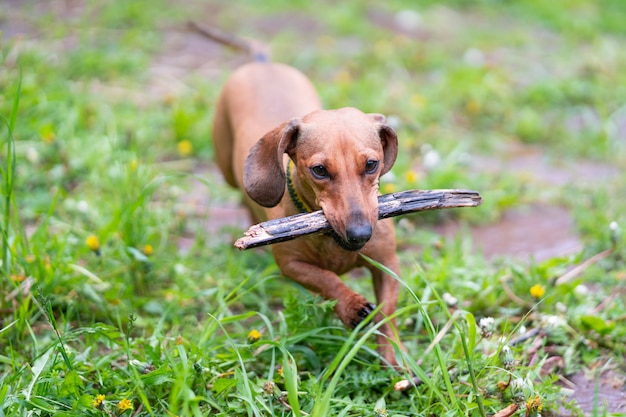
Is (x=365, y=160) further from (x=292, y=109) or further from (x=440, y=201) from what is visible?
(x=292, y=109)

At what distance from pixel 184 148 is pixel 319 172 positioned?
2504mm

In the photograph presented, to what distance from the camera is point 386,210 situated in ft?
9.16

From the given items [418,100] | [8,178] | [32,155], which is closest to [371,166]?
[8,178]

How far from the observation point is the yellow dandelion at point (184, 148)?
5133 millimetres

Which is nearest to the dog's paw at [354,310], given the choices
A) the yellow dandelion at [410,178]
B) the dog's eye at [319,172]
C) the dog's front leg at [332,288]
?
the dog's front leg at [332,288]

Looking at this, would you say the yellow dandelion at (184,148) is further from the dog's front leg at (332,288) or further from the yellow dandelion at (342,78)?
the dog's front leg at (332,288)

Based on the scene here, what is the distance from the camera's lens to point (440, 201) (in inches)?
109

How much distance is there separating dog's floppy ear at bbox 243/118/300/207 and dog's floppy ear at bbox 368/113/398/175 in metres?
0.35

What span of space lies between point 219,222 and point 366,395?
6.80 feet

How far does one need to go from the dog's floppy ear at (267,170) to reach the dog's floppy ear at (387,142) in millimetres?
346

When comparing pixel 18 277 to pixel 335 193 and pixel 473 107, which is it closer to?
pixel 335 193

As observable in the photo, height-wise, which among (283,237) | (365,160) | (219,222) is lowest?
(219,222)

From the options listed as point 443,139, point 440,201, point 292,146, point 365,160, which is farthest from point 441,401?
point 443,139

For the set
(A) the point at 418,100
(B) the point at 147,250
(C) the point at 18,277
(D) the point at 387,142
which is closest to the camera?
(D) the point at 387,142
